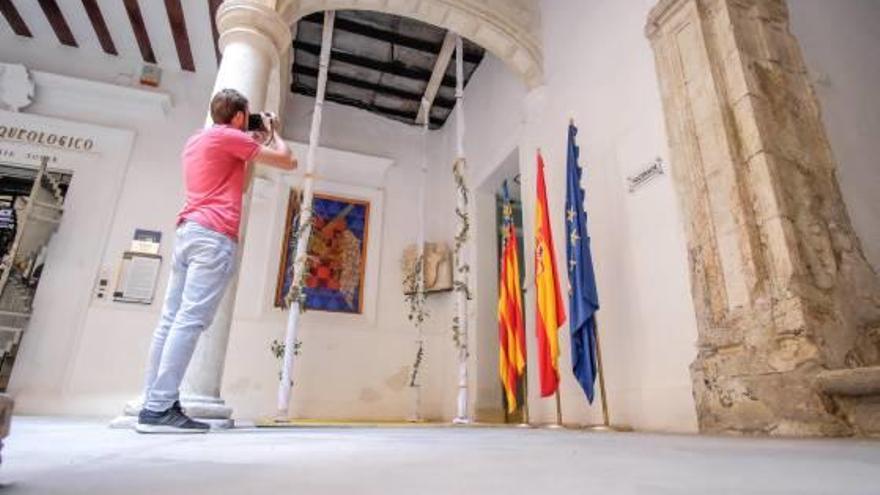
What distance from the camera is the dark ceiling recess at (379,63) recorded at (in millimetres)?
6051

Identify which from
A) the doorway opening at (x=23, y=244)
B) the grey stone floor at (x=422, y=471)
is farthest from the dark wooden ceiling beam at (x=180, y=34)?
the grey stone floor at (x=422, y=471)

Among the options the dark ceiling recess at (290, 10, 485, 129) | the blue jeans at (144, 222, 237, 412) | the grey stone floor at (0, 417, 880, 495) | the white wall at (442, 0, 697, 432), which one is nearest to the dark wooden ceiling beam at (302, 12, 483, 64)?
the dark ceiling recess at (290, 10, 485, 129)

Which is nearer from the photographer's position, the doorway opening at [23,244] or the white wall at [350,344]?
the doorway opening at [23,244]

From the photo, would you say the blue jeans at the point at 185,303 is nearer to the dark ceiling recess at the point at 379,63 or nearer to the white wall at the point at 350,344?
the white wall at the point at 350,344

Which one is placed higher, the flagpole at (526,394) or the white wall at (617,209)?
the white wall at (617,209)

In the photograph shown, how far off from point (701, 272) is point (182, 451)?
2.52 m

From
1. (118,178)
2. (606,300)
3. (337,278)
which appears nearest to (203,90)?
(118,178)

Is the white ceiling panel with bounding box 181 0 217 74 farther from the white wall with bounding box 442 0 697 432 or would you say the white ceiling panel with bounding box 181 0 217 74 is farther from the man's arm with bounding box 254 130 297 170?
the man's arm with bounding box 254 130 297 170

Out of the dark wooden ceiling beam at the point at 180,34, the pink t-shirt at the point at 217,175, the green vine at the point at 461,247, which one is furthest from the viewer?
the dark wooden ceiling beam at the point at 180,34

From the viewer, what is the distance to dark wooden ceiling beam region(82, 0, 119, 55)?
539cm

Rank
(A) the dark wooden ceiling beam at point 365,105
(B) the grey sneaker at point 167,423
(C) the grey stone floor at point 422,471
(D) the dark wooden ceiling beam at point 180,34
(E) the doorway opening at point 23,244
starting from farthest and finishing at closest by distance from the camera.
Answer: (A) the dark wooden ceiling beam at point 365,105 → (D) the dark wooden ceiling beam at point 180,34 → (E) the doorway opening at point 23,244 → (B) the grey sneaker at point 167,423 → (C) the grey stone floor at point 422,471

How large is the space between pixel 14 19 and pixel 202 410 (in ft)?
18.7

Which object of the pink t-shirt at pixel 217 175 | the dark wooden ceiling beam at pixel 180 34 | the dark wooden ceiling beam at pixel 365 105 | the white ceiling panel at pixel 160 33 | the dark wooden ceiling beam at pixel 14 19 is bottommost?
the pink t-shirt at pixel 217 175

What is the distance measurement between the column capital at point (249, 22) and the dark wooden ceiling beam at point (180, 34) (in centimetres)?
258
